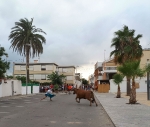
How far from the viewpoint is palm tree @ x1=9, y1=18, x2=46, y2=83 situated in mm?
51062

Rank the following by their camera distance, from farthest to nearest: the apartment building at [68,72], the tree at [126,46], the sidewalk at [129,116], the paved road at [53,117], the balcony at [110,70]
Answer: the apartment building at [68,72] < the balcony at [110,70] < the tree at [126,46] < the sidewalk at [129,116] < the paved road at [53,117]

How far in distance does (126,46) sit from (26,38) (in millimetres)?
18668

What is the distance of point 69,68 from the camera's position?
110m

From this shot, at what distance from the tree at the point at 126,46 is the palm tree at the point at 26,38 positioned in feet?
49.4

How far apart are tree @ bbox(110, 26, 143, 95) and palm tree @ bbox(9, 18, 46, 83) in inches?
593

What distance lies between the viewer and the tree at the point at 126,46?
40281 millimetres

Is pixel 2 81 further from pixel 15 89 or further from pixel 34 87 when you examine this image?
pixel 34 87

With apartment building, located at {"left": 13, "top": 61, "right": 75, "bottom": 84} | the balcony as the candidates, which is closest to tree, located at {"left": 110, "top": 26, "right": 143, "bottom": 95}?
the balcony

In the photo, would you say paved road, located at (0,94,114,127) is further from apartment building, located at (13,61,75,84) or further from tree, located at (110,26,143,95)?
apartment building, located at (13,61,75,84)

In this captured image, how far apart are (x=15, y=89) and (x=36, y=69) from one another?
47.0 metres

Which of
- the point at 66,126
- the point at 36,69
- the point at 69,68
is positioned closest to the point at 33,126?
the point at 66,126

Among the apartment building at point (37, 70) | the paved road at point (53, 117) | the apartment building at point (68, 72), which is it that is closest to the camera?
the paved road at point (53, 117)

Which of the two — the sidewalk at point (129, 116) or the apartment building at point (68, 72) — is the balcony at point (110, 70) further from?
Answer: the sidewalk at point (129, 116)

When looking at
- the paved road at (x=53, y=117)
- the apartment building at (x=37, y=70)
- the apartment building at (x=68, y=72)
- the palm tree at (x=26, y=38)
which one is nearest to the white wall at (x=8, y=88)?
the palm tree at (x=26, y=38)
